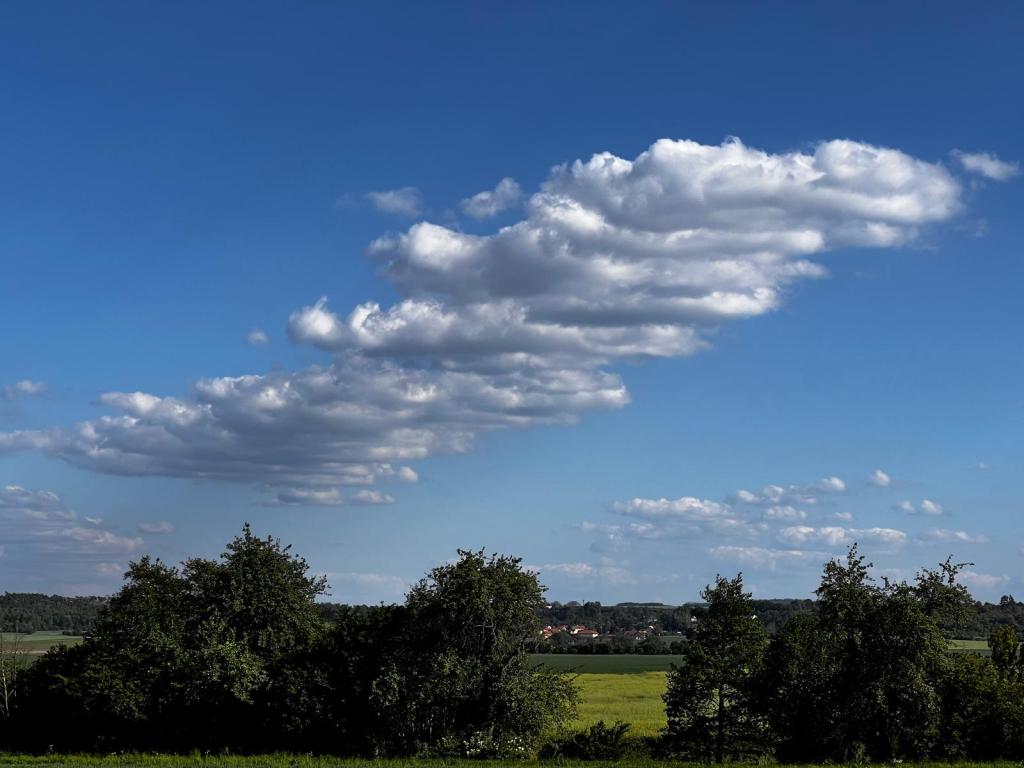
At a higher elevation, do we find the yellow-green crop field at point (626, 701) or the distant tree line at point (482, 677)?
the distant tree line at point (482, 677)

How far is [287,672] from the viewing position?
51.1 meters

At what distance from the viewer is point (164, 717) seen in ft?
175

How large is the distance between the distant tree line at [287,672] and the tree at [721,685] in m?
5.42

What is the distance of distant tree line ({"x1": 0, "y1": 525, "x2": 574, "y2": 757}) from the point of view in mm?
46906

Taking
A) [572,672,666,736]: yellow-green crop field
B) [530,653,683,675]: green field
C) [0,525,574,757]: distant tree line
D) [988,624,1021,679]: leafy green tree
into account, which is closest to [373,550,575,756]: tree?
[0,525,574,757]: distant tree line

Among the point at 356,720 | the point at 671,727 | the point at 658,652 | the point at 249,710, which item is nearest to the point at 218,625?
the point at 249,710

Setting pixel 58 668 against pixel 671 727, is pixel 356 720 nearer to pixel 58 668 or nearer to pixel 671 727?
pixel 671 727

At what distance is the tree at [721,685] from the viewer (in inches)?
1783

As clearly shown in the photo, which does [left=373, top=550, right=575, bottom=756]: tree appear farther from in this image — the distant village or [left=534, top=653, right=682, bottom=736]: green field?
the distant village

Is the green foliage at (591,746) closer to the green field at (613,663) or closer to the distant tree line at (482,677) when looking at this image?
the distant tree line at (482,677)

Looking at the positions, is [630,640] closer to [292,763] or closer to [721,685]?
[721,685]

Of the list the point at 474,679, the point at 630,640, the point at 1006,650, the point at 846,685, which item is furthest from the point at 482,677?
the point at 630,640

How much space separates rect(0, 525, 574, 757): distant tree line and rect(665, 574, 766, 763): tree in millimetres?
5417

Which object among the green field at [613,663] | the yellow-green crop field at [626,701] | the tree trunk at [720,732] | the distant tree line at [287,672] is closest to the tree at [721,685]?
the tree trunk at [720,732]
